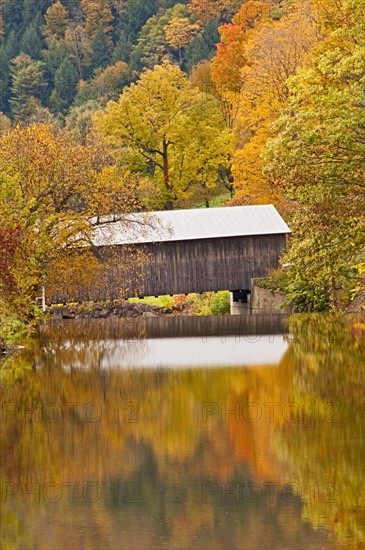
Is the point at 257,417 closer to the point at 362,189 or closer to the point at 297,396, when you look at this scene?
the point at 297,396

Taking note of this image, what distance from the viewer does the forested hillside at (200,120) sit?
28297mm

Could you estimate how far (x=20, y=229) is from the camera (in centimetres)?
3069

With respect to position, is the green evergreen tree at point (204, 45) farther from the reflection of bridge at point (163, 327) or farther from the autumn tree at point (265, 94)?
the reflection of bridge at point (163, 327)

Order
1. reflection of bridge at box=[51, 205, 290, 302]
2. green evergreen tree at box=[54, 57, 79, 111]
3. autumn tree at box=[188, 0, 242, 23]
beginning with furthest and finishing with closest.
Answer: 1. green evergreen tree at box=[54, 57, 79, 111]
2. autumn tree at box=[188, 0, 242, 23]
3. reflection of bridge at box=[51, 205, 290, 302]

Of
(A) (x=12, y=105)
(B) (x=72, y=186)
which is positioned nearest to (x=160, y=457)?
(B) (x=72, y=186)

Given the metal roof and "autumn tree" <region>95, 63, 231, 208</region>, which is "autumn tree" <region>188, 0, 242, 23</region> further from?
the metal roof

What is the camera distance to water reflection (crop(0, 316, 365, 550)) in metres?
9.87

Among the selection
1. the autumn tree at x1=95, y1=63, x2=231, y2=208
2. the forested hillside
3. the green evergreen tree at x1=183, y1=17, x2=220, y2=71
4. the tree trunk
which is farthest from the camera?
the green evergreen tree at x1=183, y1=17, x2=220, y2=71

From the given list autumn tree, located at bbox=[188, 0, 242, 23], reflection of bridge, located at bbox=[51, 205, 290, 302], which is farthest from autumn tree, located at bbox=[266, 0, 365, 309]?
autumn tree, located at bbox=[188, 0, 242, 23]

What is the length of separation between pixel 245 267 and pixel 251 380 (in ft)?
83.9

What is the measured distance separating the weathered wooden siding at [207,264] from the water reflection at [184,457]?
2254cm

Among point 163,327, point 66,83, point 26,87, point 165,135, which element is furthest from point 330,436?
point 66,83

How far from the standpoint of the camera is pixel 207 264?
44.8m

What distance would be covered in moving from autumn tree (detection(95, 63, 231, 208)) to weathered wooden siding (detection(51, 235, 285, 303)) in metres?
15.3
